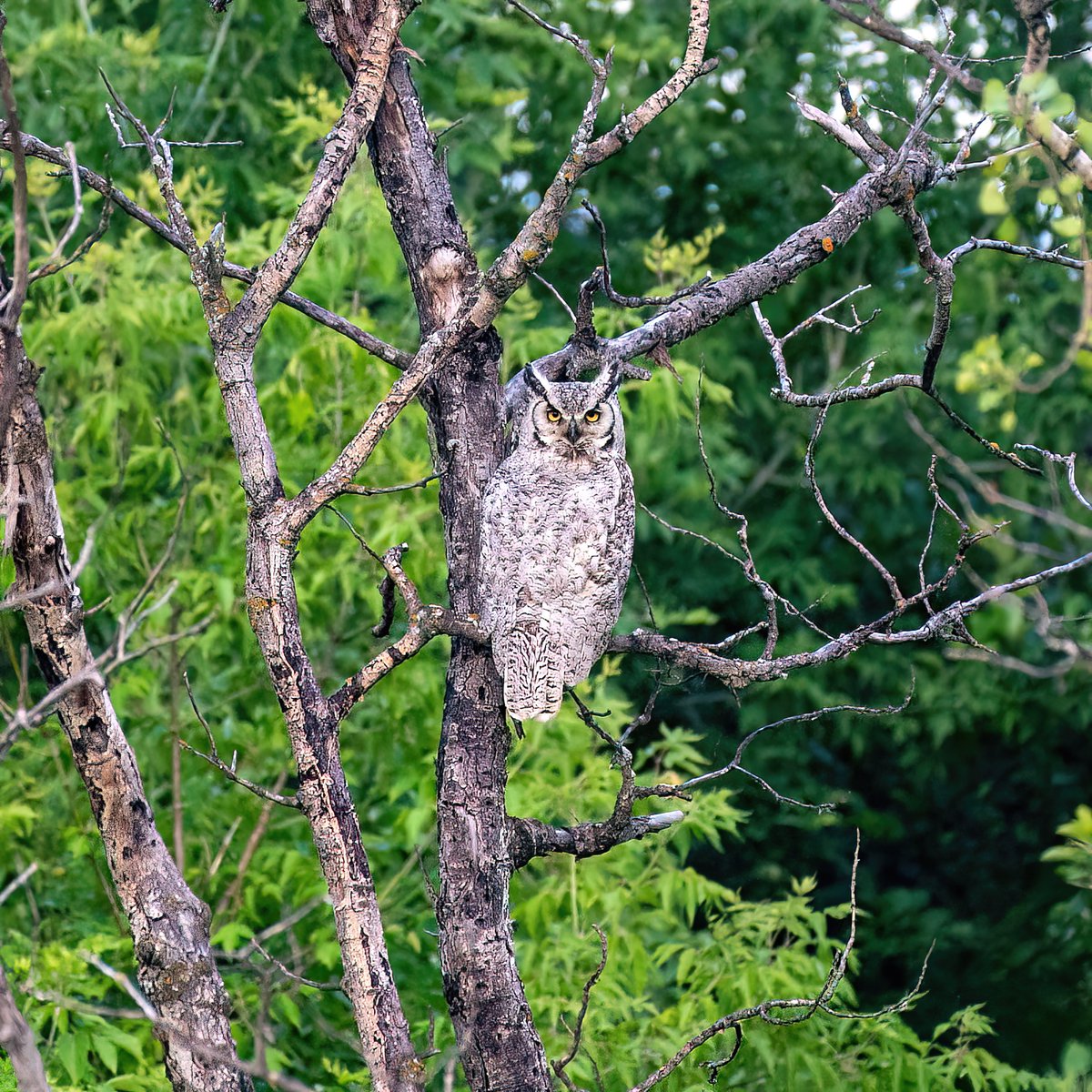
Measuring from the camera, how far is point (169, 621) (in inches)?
162

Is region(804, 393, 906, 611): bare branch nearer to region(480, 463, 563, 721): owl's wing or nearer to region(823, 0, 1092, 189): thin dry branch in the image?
region(480, 463, 563, 721): owl's wing

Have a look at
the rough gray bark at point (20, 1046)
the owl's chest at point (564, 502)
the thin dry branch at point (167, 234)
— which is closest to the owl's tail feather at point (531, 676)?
the owl's chest at point (564, 502)

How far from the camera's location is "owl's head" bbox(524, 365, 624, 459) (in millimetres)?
2926

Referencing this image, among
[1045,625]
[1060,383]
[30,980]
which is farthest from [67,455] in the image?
[1060,383]

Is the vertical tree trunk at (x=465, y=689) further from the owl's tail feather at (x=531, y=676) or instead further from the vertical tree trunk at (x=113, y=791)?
the vertical tree trunk at (x=113, y=791)

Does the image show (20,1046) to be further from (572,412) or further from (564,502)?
(572,412)

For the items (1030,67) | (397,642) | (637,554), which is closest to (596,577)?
(397,642)

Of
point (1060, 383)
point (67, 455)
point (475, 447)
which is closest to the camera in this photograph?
point (475, 447)

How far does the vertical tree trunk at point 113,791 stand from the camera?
2.34 m

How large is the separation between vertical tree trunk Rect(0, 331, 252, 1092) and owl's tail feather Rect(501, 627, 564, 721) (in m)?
0.70

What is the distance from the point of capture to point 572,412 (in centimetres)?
295

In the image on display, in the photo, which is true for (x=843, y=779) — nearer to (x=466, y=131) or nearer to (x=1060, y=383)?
(x=1060, y=383)

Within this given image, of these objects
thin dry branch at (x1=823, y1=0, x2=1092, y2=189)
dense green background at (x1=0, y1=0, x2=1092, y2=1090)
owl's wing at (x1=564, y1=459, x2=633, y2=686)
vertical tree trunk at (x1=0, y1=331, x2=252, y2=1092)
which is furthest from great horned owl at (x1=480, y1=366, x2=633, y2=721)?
thin dry branch at (x1=823, y1=0, x2=1092, y2=189)

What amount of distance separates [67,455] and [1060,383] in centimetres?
489
